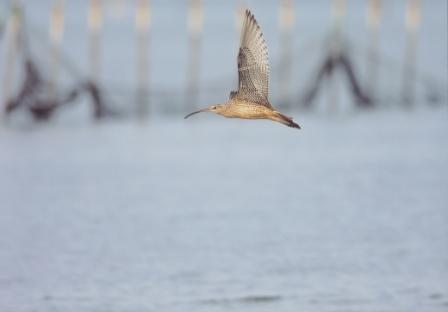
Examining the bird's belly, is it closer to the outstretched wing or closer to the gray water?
the outstretched wing

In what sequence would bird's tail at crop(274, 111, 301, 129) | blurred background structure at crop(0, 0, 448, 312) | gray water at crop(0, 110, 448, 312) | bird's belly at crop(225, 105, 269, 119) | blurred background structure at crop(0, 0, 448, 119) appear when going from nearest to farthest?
bird's tail at crop(274, 111, 301, 129) → bird's belly at crop(225, 105, 269, 119) → gray water at crop(0, 110, 448, 312) → blurred background structure at crop(0, 0, 448, 312) → blurred background structure at crop(0, 0, 448, 119)

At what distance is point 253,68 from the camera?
47.6ft

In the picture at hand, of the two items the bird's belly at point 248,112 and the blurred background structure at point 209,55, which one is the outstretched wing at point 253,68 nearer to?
the bird's belly at point 248,112

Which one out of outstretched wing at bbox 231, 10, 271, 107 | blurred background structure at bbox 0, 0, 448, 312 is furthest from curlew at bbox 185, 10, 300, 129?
blurred background structure at bbox 0, 0, 448, 312

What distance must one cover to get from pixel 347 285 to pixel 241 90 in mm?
4634

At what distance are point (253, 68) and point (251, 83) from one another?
150 mm

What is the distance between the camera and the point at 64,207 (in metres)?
27.3

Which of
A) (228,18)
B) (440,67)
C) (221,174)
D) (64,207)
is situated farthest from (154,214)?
(228,18)

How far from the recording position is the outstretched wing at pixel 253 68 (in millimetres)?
14219

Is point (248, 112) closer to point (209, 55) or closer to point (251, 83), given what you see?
point (251, 83)

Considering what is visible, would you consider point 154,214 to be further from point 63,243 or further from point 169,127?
point 169,127

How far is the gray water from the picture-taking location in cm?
1789

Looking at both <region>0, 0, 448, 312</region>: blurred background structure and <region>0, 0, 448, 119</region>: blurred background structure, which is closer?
<region>0, 0, 448, 312</region>: blurred background structure

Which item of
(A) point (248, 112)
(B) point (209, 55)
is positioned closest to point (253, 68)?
(A) point (248, 112)
